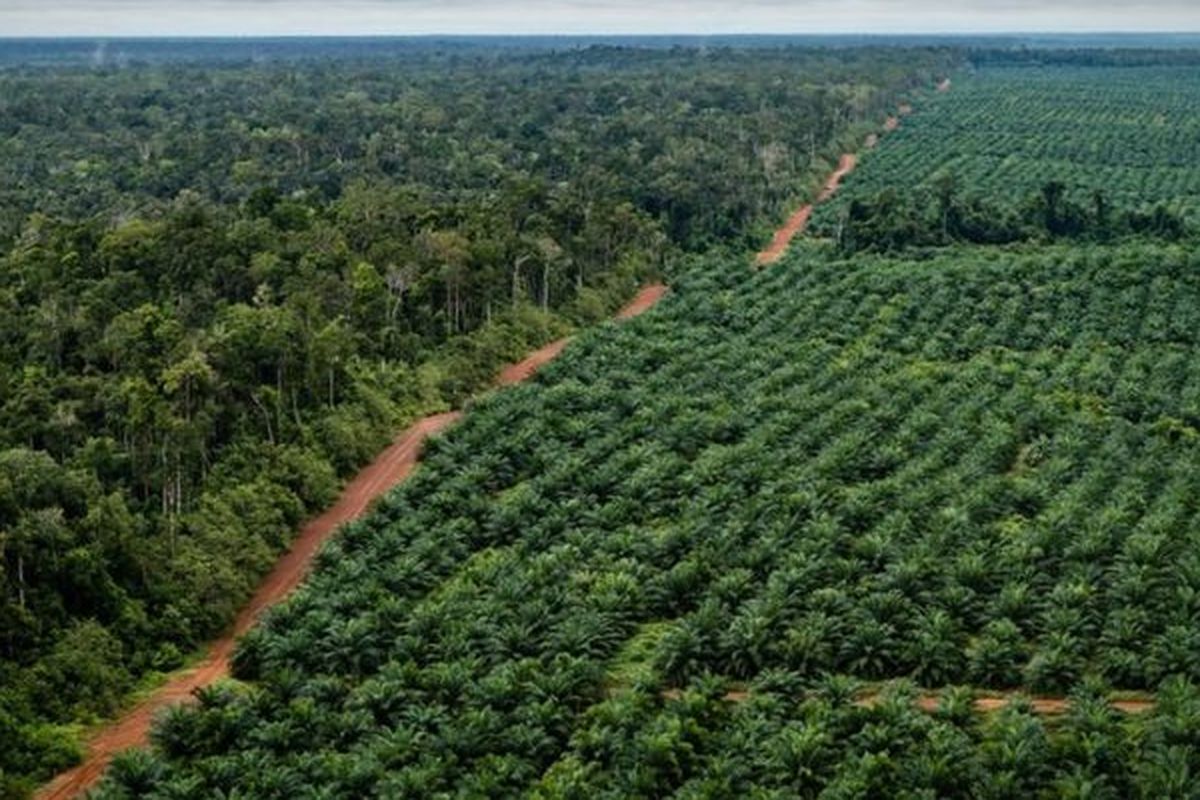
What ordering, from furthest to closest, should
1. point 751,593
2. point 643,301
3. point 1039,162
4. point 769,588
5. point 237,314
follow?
1. point 1039,162
2. point 643,301
3. point 237,314
4. point 751,593
5. point 769,588

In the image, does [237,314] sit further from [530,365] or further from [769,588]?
[769,588]

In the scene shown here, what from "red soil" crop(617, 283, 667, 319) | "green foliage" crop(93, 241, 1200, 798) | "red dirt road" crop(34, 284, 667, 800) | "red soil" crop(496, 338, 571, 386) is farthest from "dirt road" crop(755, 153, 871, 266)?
"red dirt road" crop(34, 284, 667, 800)

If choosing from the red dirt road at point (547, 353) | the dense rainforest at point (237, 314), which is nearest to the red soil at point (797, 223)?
the dense rainforest at point (237, 314)

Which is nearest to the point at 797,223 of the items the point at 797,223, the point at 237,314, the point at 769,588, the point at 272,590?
the point at 797,223

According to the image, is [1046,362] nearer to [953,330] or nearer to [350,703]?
[953,330]

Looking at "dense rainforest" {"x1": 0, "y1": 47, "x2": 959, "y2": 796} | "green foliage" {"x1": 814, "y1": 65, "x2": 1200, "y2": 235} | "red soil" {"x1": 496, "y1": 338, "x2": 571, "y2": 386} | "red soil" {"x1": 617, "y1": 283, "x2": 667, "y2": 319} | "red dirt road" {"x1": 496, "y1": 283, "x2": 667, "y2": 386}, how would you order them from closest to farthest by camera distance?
"dense rainforest" {"x1": 0, "y1": 47, "x2": 959, "y2": 796} → "red soil" {"x1": 496, "y1": 338, "x2": 571, "y2": 386} → "red dirt road" {"x1": 496, "y1": 283, "x2": 667, "y2": 386} → "red soil" {"x1": 617, "y1": 283, "x2": 667, "y2": 319} → "green foliage" {"x1": 814, "y1": 65, "x2": 1200, "y2": 235}

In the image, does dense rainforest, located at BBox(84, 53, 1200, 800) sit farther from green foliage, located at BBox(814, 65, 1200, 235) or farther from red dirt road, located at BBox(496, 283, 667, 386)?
green foliage, located at BBox(814, 65, 1200, 235)
